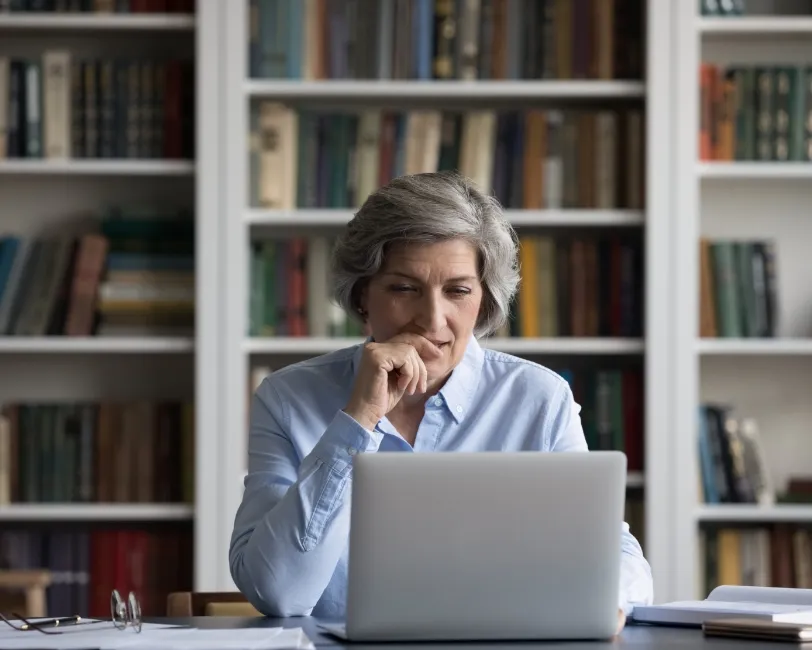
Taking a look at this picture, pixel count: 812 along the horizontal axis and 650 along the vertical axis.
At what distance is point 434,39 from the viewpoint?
3.37 meters

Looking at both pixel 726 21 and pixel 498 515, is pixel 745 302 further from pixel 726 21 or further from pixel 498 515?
pixel 498 515

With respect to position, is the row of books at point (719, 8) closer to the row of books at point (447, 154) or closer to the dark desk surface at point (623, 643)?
the row of books at point (447, 154)

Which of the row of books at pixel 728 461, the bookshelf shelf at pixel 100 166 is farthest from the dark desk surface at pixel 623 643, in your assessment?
the bookshelf shelf at pixel 100 166

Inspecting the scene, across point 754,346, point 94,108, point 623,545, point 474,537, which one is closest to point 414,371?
point 623,545

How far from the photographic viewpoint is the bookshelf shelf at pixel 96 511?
3311 mm

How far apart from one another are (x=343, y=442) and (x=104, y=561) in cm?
184

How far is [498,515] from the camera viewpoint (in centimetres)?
141

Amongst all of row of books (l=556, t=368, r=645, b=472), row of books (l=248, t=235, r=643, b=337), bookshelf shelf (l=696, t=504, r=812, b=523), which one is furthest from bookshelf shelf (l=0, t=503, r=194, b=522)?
Result: bookshelf shelf (l=696, t=504, r=812, b=523)

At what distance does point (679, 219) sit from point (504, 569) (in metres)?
2.06

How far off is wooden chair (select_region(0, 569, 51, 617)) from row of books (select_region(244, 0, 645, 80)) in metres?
1.38

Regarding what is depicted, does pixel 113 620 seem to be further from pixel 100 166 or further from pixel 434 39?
pixel 434 39

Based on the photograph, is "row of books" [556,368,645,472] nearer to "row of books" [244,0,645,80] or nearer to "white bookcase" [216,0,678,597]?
"white bookcase" [216,0,678,597]

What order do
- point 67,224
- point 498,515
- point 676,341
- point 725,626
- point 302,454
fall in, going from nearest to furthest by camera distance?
point 498,515 < point 725,626 < point 302,454 < point 676,341 < point 67,224

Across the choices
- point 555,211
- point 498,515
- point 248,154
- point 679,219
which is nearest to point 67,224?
point 248,154
